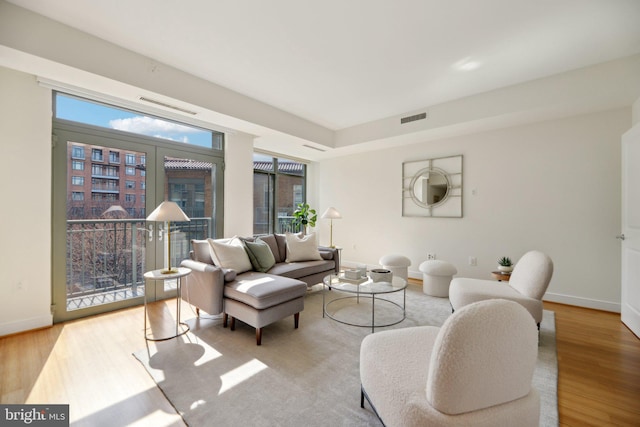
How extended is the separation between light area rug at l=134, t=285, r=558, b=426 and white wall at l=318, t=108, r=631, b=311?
3.56 feet

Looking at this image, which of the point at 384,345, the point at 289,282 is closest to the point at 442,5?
the point at 384,345

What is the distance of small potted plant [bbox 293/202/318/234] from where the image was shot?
6148mm

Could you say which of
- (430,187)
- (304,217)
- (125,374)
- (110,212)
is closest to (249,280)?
(125,374)

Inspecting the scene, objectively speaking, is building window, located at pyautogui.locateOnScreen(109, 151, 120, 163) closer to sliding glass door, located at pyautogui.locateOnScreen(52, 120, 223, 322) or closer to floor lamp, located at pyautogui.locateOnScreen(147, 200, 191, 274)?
sliding glass door, located at pyautogui.locateOnScreen(52, 120, 223, 322)

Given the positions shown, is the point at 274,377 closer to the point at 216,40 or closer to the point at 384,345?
the point at 384,345

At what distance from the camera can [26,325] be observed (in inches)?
105

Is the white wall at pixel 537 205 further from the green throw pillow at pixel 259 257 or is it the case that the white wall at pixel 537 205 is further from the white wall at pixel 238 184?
the green throw pillow at pixel 259 257

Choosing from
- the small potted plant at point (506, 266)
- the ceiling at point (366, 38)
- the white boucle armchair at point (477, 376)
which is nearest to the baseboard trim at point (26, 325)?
the ceiling at point (366, 38)

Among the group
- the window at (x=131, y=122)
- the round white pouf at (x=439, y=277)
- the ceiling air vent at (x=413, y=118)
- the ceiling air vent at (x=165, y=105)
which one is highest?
the ceiling air vent at (x=413, y=118)

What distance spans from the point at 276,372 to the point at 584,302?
4.03 meters

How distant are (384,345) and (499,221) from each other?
354cm

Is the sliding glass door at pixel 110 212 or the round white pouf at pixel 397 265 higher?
the sliding glass door at pixel 110 212

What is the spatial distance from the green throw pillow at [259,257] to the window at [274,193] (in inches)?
85.6

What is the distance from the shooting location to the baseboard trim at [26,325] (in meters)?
2.55
